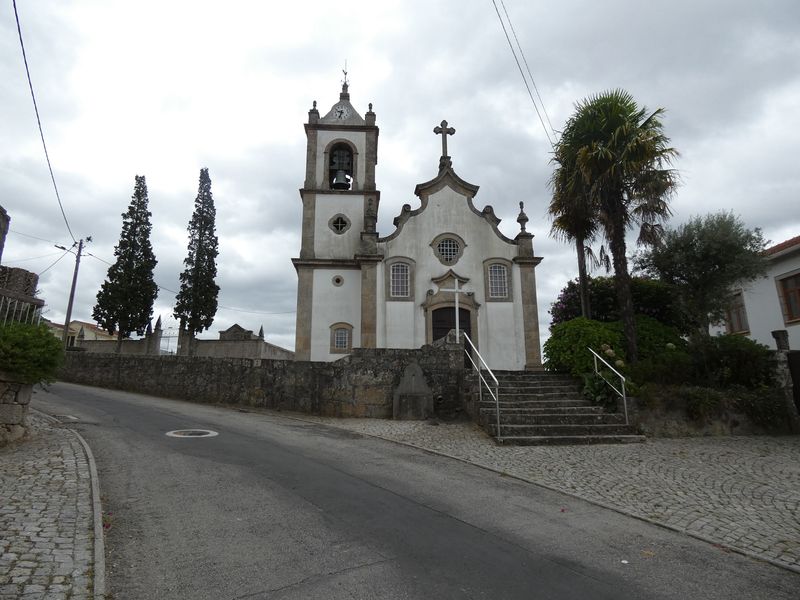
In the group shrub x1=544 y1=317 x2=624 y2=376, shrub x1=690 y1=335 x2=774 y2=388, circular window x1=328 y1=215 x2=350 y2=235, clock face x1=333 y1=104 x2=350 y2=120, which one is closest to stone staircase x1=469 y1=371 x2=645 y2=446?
shrub x1=544 y1=317 x2=624 y2=376

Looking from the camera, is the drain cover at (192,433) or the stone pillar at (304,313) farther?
the stone pillar at (304,313)

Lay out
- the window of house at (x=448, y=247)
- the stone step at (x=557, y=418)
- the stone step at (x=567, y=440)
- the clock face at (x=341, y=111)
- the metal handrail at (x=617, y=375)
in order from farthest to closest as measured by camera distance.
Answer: the clock face at (x=341, y=111) < the window of house at (x=448, y=247) < the metal handrail at (x=617, y=375) < the stone step at (x=557, y=418) < the stone step at (x=567, y=440)

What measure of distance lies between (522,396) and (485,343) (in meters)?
7.31

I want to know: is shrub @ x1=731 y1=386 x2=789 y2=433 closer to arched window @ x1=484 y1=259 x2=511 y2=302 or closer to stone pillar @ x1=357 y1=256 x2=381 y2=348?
arched window @ x1=484 y1=259 x2=511 y2=302

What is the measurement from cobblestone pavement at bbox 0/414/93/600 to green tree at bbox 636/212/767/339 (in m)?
13.7

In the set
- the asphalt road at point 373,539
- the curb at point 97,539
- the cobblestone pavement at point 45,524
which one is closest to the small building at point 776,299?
the asphalt road at point 373,539

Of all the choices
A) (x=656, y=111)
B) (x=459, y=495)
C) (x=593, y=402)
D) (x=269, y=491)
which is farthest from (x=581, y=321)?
(x=269, y=491)

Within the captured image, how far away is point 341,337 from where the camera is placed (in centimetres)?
1917

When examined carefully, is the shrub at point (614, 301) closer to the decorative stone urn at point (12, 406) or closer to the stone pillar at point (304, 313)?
the stone pillar at point (304, 313)

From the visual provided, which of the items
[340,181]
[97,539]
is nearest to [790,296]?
[340,181]

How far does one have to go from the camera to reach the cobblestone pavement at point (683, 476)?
4770mm

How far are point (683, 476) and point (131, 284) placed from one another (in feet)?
90.7

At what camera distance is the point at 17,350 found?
7371mm

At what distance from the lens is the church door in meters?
18.4
